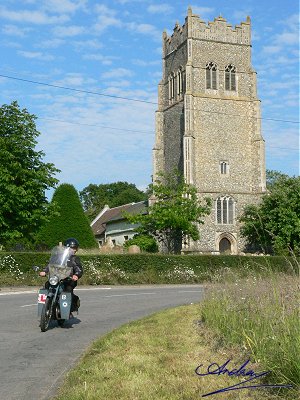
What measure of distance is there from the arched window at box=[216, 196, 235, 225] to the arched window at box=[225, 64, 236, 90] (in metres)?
11.9

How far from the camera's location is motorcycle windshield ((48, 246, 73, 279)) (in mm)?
10703

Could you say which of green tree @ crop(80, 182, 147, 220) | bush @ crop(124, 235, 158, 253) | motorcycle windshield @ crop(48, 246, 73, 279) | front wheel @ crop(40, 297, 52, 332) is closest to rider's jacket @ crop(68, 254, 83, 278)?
motorcycle windshield @ crop(48, 246, 73, 279)

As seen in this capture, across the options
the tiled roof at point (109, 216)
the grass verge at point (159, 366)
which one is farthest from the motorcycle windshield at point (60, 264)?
the tiled roof at point (109, 216)

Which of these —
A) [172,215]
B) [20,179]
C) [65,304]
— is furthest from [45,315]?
[172,215]

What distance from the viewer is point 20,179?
29.5 meters

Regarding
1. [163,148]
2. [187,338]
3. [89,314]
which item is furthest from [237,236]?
[187,338]

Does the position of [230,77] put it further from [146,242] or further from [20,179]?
[20,179]

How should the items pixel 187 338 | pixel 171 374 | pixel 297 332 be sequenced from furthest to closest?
pixel 187 338 < pixel 171 374 < pixel 297 332

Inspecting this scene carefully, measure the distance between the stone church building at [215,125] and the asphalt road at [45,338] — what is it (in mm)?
39563

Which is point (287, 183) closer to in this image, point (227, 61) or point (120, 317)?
point (227, 61)

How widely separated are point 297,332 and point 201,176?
52.2 metres

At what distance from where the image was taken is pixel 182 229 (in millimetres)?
45125

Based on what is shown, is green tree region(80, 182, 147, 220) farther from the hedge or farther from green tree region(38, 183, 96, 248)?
the hedge

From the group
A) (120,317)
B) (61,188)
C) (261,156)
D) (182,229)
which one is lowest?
(120,317)
